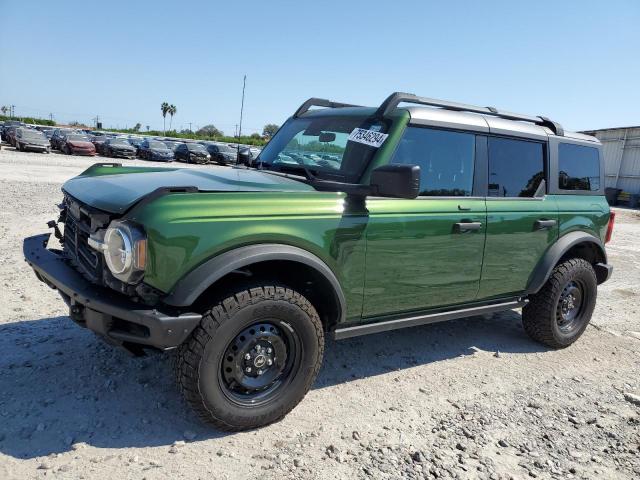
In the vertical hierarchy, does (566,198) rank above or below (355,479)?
above

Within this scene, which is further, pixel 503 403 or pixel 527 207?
pixel 527 207

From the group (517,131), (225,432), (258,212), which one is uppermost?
(517,131)

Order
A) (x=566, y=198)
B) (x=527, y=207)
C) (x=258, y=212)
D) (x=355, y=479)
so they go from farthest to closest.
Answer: (x=566, y=198) < (x=527, y=207) < (x=258, y=212) < (x=355, y=479)

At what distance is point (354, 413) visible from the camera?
133 inches

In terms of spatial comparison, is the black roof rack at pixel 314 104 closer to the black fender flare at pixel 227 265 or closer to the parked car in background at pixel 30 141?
the black fender flare at pixel 227 265

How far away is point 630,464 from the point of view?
10.2 ft

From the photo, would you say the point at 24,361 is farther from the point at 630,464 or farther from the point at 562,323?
the point at 562,323

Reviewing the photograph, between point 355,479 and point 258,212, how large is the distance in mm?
1541

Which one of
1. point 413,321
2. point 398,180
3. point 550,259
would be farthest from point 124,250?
point 550,259

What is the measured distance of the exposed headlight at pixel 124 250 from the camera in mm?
2656

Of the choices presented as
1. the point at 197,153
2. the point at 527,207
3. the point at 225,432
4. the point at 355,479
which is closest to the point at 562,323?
the point at 527,207

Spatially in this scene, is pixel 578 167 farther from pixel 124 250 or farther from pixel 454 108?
pixel 124 250

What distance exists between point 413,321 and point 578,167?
256 cm

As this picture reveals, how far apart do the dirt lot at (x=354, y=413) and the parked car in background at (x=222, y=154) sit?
31098 millimetres
